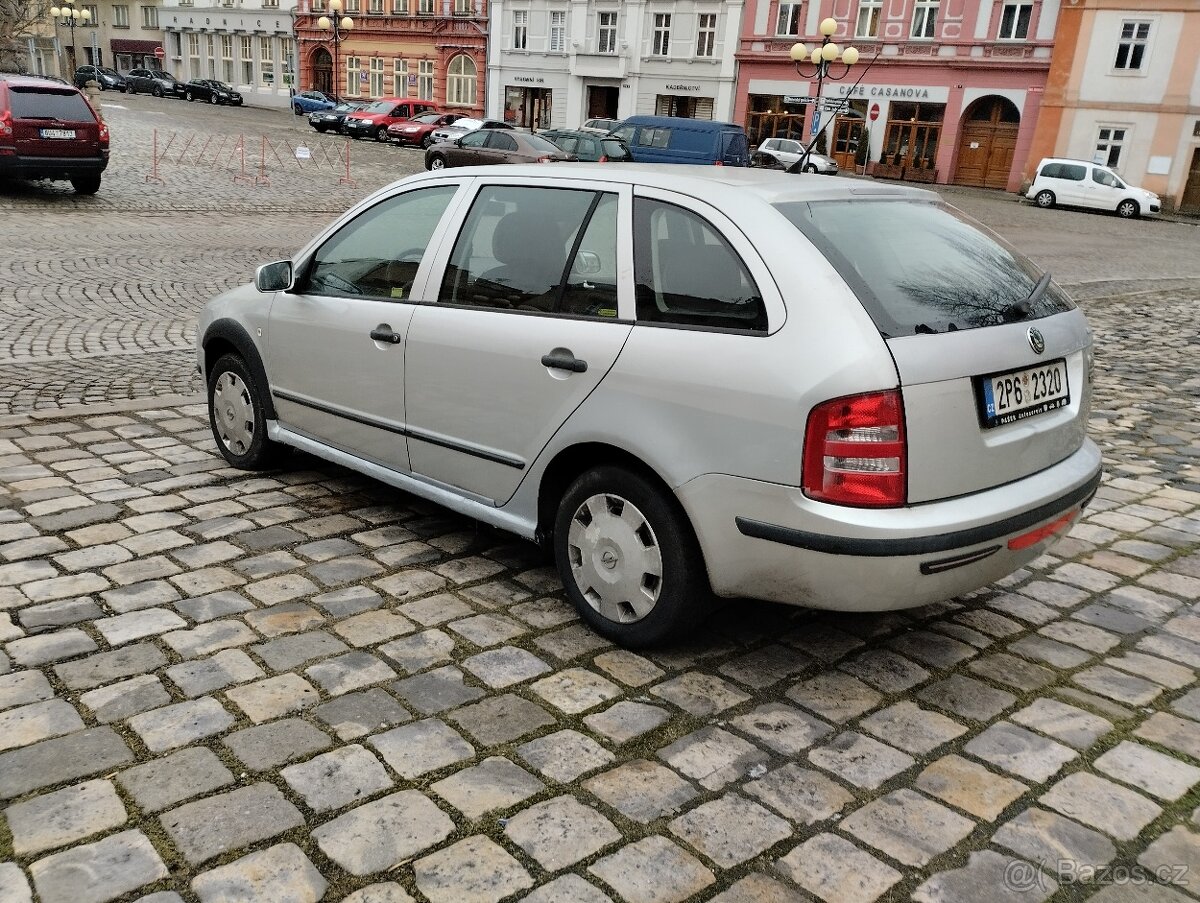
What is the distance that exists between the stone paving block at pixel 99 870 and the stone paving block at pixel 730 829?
128cm

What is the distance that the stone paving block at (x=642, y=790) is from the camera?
287 cm

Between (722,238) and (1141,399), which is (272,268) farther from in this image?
(1141,399)

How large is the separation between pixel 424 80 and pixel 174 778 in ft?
192

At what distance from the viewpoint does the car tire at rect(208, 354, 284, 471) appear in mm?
5371

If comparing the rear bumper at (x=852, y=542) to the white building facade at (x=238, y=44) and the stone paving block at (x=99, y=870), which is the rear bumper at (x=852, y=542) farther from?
the white building facade at (x=238, y=44)

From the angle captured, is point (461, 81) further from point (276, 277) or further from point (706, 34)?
point (276, 277)

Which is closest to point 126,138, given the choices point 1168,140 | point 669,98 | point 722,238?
point 669,98

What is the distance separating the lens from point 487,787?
293 centimetres

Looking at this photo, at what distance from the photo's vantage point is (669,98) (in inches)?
1925

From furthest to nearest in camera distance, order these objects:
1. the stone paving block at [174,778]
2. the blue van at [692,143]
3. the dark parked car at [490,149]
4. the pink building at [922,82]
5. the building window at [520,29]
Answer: the building window at [520,29] < the pink building at [922,82] < the blue van at [692,143] < the dark parked car at [490,149] < the stone paving block at [174,778]

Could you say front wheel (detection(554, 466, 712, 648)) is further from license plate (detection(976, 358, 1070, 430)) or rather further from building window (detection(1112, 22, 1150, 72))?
building window (detection(1112, 22, 1150, 72))

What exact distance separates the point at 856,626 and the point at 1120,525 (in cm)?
198

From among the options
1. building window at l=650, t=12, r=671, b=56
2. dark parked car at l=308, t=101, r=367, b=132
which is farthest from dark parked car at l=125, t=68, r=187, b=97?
building window at l=650, t=12, r=671, b=56

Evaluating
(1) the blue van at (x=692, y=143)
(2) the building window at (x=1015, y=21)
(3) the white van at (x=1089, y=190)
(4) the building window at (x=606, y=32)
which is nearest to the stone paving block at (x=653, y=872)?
(1) the blue van at (x=692, y=143)
